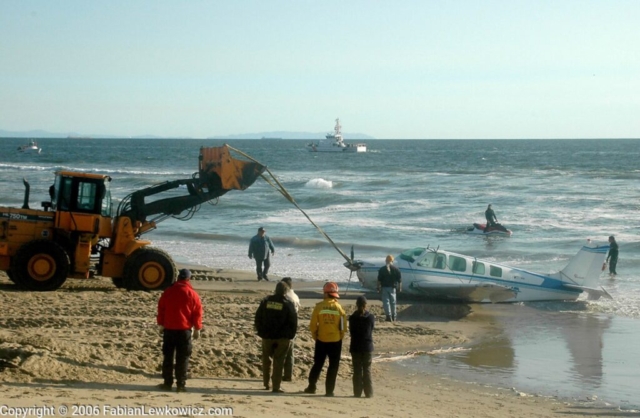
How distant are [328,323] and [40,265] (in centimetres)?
812

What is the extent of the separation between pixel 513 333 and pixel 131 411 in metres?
9.90

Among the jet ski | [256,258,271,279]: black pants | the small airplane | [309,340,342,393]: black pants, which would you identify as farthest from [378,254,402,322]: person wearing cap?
the jet ski

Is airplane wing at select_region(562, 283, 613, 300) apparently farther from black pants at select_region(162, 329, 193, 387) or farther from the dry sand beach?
black pants at select_region(162, 329, 193, 387)

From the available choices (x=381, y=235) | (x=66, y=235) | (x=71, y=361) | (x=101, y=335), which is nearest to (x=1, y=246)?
(x=66, y=235)

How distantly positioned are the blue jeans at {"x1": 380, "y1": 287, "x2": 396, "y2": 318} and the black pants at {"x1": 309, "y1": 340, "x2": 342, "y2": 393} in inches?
230

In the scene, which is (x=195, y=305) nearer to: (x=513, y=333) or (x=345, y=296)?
(x=513, y=333)

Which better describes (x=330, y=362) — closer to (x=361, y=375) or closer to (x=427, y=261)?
(x=361, y=375)

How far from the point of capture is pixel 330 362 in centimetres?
1021

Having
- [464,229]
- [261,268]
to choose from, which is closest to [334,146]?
[464,229]

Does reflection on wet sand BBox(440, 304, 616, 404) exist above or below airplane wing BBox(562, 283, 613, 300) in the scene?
below

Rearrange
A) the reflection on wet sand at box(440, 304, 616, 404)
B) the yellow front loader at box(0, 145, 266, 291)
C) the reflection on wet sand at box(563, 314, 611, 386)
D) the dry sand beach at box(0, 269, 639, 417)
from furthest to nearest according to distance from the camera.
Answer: the yellow front loader at box(0, 145, 266, 291) → the reflection on wet sand at box(563, 314, 611, 386) → the reflection on wet sand at box(440, 304, 616, 404) → the dry sand beach at box(0, 269, 639, 417)

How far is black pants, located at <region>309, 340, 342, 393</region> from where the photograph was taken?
33.3 ft

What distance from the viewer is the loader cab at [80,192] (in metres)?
16.2

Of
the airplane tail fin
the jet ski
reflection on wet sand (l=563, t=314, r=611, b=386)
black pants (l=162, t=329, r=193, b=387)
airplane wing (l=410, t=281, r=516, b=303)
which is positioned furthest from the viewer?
the jet ski
